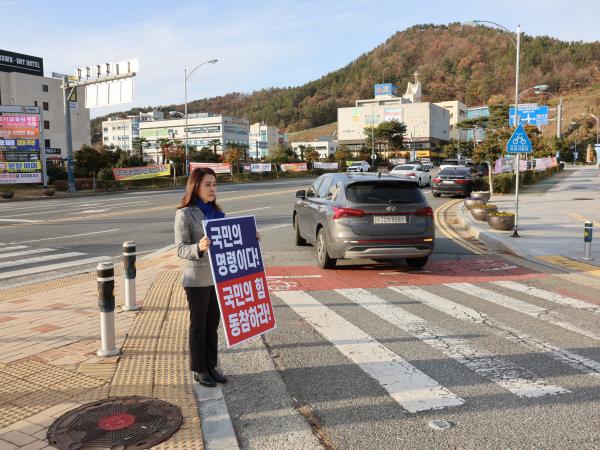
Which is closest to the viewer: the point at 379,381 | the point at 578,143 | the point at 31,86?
the point at 379,381

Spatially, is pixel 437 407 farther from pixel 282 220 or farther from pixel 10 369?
pixel 282 220

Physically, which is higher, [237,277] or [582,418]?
[237,277]

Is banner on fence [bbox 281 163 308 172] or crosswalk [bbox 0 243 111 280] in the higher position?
banner on fence [bbox 281 163 308 172]

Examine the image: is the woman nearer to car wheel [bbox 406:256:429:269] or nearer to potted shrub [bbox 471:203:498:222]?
car wheel [bbox 406:256:429:269]

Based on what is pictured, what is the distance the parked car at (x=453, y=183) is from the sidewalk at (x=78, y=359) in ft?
72.5

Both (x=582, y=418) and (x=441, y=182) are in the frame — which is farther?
(x=441, y=182)

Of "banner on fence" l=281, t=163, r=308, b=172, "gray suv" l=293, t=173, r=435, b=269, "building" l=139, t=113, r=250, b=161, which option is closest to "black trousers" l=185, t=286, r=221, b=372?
"gray suv" l=293, t=173, r=435, b=269

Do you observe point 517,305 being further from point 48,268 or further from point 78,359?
point 48,268

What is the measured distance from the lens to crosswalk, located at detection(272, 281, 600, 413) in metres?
4.59

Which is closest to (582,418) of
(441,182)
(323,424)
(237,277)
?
(323,424)

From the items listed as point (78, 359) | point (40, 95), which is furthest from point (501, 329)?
point (40, 95)

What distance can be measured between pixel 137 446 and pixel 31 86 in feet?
298

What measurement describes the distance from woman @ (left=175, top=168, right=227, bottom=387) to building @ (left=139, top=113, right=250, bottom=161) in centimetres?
15382

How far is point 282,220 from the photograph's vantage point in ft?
59.8
